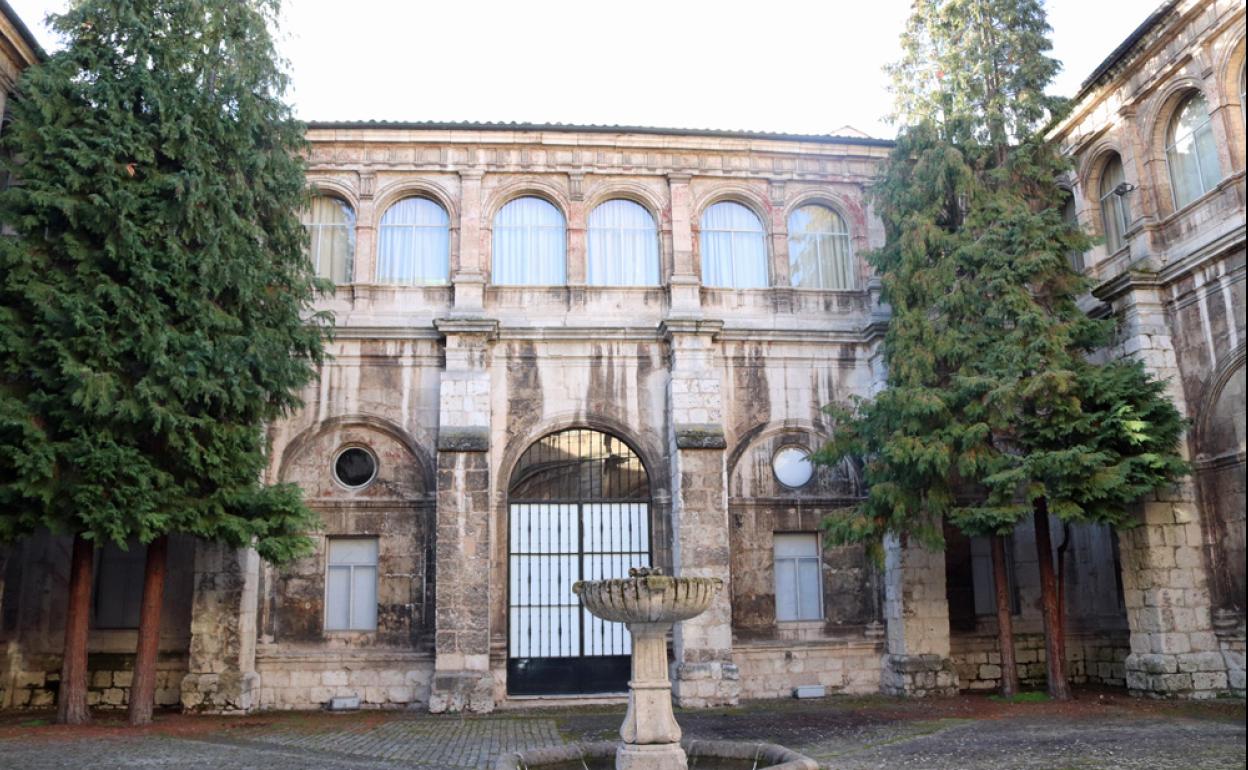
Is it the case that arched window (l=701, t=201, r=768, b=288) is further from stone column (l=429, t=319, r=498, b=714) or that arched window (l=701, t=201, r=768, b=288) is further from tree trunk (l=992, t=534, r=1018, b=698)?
tree trunk (l=992, t=534, r=1018, b=698)

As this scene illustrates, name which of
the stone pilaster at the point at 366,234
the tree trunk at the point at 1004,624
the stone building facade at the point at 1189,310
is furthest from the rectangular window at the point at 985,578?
the stone pilaster at the point at 366,234

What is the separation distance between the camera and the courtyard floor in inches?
Answer: 441

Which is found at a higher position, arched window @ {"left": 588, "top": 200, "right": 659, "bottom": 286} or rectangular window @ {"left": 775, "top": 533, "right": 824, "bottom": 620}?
arched window @ {"left": 588, "top": 200, "right": 659, "bottom": 286}

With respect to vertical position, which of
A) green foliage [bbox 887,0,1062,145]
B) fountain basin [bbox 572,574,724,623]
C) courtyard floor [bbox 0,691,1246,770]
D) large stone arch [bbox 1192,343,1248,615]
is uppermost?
green foliage [bbox 887,0,1062,145]

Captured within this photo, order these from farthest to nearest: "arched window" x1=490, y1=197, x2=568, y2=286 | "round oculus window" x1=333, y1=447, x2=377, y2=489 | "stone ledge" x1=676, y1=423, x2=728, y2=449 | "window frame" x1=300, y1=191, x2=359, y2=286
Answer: "arched window" x1=490, y1=197, x2=568, y2=286
"window frame" x1=300, y1=191, x2=359, y2=286
"round oculus window" x1=333, y1=447, x2=377, y2=489
"stone ledge" x1=676, y1=423, x2=728, y2=449

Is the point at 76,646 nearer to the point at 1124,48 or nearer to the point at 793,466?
the point at 793,466

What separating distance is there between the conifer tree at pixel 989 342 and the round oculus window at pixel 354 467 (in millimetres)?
8180

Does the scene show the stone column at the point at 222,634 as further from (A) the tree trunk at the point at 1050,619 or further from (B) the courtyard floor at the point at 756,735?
(A) the tree trunk at the point at 1050,619

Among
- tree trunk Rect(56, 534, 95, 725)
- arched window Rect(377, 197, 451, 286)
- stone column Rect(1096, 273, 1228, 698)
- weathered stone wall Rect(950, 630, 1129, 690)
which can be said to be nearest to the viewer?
tree trunk Rect(56, 534, 95, 725)

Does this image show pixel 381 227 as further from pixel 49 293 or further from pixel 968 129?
pixel 968 129

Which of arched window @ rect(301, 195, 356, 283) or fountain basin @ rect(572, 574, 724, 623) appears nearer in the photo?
fountain basin @ rect(572, 574, 724, 623)

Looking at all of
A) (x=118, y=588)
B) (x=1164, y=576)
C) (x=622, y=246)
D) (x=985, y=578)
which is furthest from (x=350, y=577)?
(x=1164, y=576)

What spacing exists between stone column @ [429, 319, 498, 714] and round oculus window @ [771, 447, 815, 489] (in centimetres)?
551

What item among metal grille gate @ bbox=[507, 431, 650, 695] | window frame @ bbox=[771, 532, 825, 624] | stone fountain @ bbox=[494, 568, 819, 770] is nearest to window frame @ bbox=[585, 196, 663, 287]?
metal grille gate @ bbox=[507, 431, 650, 695]
